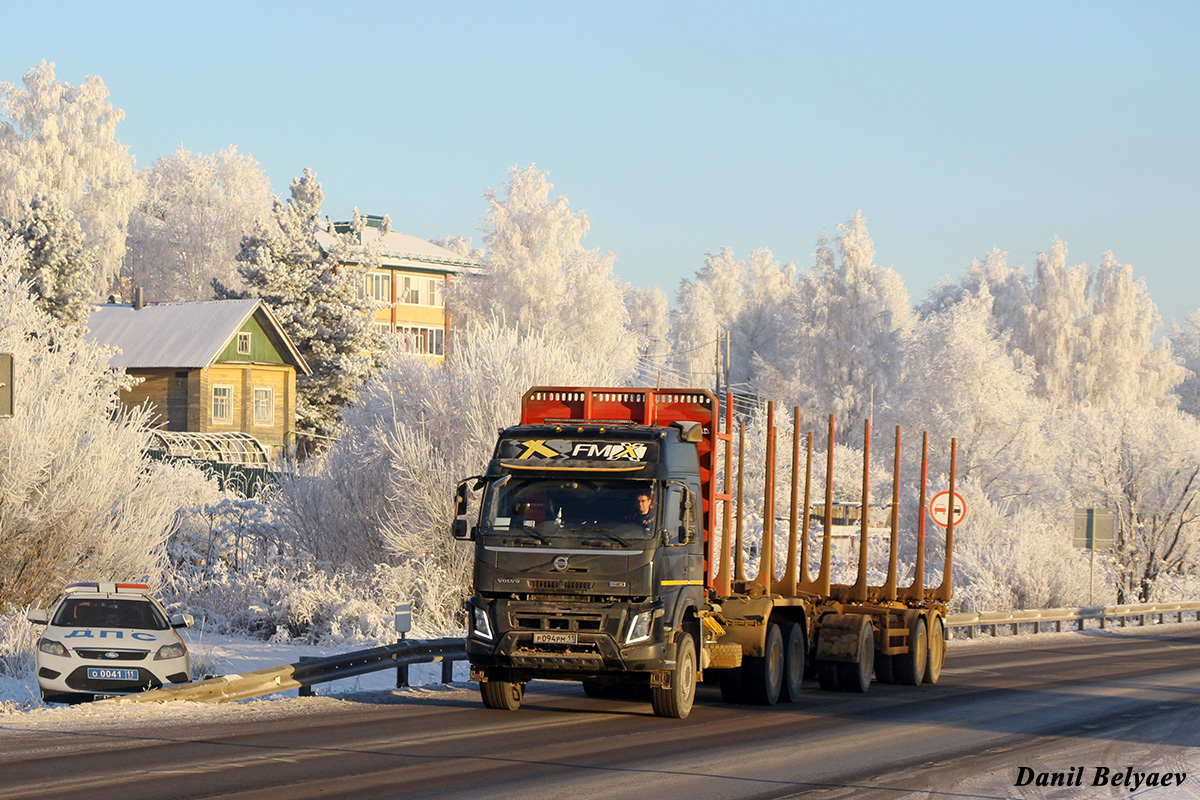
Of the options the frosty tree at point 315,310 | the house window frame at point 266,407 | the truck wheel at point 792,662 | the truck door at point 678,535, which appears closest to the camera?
the truck door at point 678,535

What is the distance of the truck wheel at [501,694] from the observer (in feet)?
50.9

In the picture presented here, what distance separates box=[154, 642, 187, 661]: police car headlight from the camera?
16047 millimetres

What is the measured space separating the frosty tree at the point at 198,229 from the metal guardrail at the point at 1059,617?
58385mm

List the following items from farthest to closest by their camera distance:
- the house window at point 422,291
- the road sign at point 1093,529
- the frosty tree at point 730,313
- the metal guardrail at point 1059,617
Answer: the frosty tree at point 730,313 → the house window at point 422,291 → the road sign at point 1093,529 → the metal guardrail at point 1059,617

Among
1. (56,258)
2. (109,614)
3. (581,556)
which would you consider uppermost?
(56,258)

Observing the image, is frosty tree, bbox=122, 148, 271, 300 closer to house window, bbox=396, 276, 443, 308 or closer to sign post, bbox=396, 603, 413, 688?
house window, bbox=396, 276, 443, 308

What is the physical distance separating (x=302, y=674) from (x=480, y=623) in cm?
304

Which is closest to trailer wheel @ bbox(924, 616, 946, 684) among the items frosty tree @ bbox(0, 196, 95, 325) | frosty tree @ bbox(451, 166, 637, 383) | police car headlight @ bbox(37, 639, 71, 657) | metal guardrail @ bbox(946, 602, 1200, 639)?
metal guardrail @ bbox(946, 602, 1200, 639)

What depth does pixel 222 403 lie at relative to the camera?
57.1 metres

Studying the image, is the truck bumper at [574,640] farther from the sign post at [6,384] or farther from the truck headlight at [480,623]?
the sign post at [6,384]

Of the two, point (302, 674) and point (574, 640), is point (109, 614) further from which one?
point (574, 640)

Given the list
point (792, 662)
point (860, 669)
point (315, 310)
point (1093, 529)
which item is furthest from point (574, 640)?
point (315, 310)

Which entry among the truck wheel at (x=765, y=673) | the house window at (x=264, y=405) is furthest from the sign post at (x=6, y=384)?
the house window at (x=264, y=405)

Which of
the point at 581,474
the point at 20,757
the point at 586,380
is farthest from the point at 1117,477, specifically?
the point at 20,757
